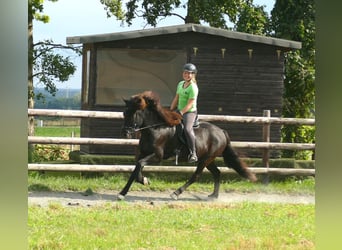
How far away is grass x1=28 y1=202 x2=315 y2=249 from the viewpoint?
17.1 feet

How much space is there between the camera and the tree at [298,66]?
1614 cm

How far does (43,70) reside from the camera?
51.2 feet

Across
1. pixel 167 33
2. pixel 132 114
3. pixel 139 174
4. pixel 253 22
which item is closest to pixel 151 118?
pixel 132 114

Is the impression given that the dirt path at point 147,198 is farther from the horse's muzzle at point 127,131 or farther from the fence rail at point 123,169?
the horse's muzzle at point 127,131

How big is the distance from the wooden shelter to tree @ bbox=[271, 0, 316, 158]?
4.10 metres

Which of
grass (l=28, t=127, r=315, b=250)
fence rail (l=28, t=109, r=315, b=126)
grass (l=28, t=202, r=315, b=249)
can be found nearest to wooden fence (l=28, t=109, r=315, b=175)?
fence rail (l=28, t=109, r=315, b=126)

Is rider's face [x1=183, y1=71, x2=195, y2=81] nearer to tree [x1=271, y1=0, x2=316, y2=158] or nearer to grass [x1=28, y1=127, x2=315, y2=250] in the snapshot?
grass [x1=28, y1=127, x2=315, y2=250]

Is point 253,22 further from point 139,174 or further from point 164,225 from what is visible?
point 164,225

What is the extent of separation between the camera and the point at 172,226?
6148 mm

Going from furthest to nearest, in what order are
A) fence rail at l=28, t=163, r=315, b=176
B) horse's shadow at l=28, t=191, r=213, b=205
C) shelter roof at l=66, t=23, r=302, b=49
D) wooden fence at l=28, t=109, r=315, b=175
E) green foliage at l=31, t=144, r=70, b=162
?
green foliage at l=31, t=144, r=70, b=162 → shelter roof at l=66, t=23, r=302, b=49 → wooden fence at l=28, t=109, r=315, b=175 → fence rail at l=28, t=163, r=315, b=176 → horse's shadow at l=28, t=191, r=213, b=205

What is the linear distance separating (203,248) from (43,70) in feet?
37.2

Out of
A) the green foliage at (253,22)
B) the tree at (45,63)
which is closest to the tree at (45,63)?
the tree at (45,63)

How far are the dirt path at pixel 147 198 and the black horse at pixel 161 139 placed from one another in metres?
0.20
